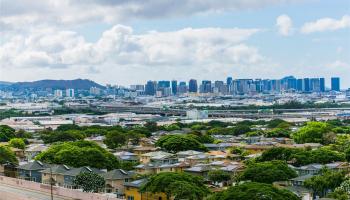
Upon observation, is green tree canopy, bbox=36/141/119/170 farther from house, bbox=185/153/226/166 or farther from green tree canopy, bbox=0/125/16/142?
green tree canopy, bbox=0/125/16/142

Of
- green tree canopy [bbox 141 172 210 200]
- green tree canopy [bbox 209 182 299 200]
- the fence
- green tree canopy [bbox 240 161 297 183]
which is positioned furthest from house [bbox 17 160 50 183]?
green tree canopy [bbox 209 182 299 200]

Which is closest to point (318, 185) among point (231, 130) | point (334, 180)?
point (334, 180)

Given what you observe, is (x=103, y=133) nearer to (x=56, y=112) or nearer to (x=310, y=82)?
(x=56, y=112)

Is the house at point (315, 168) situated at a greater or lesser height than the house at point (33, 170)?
greater

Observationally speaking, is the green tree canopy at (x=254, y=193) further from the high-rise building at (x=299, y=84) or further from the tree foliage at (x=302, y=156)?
the high-rise building at (x=299, y=84)

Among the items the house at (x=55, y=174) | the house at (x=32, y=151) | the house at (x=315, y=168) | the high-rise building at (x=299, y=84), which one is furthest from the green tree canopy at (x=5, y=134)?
the high-rise building at (x=299, y=84)

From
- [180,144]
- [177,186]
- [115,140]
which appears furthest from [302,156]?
[115,140]

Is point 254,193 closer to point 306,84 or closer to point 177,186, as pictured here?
point 177,186

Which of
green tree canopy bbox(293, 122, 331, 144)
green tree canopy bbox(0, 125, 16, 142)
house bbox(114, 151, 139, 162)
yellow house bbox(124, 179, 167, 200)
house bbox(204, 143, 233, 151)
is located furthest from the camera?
green tree canopy bbox(0, 125, 16, 142)
